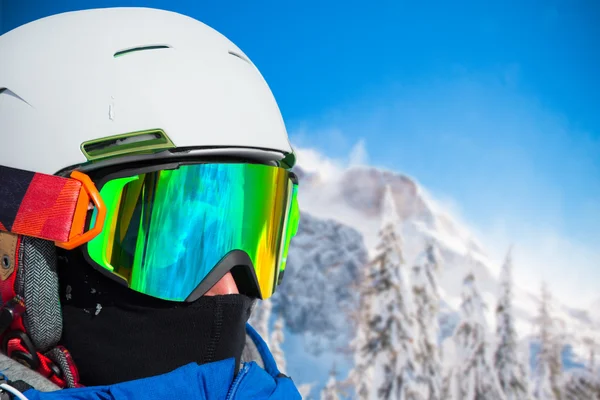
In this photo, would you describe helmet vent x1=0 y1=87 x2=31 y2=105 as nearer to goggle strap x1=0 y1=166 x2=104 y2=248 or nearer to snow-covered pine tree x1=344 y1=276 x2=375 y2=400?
goggle strap x1=0 y1=166 x2=104 y2=248

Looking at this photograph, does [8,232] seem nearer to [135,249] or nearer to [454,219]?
[135,249]

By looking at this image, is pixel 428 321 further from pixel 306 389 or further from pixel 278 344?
pixel 278 344

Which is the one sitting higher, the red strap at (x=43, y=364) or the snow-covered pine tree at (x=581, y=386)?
the snow-covered pine tree at (x=581, y=386)

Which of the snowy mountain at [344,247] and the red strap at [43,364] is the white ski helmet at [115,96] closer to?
the red strap at [43,364]

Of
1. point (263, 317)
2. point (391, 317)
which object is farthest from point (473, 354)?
point (263, 317)

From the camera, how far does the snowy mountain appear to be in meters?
4.74

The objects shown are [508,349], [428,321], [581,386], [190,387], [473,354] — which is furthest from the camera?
[428,321]

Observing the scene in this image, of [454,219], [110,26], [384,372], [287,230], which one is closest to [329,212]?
[454,219]

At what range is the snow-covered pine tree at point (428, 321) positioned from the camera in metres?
4.85

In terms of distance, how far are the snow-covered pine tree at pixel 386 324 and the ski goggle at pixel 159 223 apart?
12.5 feet

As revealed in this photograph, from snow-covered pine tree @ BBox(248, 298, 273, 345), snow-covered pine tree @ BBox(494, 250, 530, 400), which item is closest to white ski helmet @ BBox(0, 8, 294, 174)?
snow-covered pine tree @ BBox(494, 250, 530, 400)

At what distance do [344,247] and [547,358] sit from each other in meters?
2.10

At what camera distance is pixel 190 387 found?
1169 mm

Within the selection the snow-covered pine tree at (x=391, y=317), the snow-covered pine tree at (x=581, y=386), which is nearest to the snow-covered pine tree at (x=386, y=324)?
the snow-covered pine tree at (x=391, y=317)
